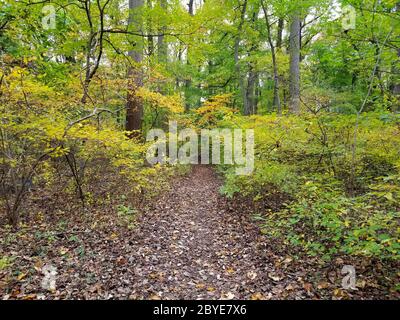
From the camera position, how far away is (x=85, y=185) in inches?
268

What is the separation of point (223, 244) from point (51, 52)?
7.09 metres

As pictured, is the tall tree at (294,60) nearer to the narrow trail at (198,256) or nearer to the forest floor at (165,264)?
the narrow trail at (198,256)

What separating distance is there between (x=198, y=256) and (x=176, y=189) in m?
4.56

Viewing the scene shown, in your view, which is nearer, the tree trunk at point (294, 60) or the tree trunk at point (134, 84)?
the tree trunk at point (134, 84)

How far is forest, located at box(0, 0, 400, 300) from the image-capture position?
11.0 ft

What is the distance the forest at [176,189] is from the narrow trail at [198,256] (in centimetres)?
3

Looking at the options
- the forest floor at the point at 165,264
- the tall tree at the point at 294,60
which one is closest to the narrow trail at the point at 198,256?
the forest floor at the point at 165,264

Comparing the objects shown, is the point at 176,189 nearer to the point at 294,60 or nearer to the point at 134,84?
the point at 134,84

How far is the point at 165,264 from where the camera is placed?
3994mm

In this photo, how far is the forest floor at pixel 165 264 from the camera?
321 centimetres

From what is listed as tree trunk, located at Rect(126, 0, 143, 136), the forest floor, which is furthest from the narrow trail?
tree trunk, located at Rect(126, 0, 143, 136)

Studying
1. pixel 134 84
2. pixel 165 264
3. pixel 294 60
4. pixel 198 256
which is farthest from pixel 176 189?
pixel 294 60
